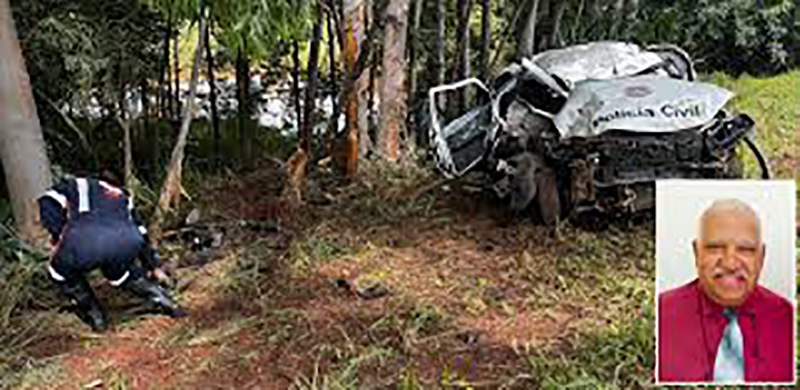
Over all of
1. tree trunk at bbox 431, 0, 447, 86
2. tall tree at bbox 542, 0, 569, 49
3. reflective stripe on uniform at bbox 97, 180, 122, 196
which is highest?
tall tree at bbox 542, 0, 569, 49

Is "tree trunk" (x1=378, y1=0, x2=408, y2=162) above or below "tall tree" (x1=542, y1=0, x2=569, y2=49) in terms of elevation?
below

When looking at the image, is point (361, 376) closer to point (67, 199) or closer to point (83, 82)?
point (67, 199)

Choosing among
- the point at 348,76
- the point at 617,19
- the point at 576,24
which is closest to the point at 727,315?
the point at 348,76

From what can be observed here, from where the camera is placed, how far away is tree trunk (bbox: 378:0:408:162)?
23.3 ft

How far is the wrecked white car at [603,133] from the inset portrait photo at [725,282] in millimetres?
2933

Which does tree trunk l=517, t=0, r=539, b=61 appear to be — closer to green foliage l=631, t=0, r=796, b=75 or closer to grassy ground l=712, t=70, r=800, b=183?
grassy ground l=712, t=70, r=800, b=183

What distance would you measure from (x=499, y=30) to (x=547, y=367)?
997cm

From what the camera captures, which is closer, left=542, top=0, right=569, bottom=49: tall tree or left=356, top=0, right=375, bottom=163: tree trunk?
left=356, top=0, right=375, bottom=163: tree trunk

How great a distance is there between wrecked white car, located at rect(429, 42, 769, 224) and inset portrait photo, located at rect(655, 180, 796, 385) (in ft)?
9.62

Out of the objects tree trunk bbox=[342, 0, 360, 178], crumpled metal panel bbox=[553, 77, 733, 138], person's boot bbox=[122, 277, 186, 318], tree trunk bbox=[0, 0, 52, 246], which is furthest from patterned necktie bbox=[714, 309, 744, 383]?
tree trunk bbox=[342, 0, 360, 178]

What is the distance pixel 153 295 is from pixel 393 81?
3.87 metres

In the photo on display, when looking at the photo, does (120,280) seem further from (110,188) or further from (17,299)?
(17,299)

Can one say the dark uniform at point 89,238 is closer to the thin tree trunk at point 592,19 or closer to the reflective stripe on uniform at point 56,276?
the reflective stripe on uniform at point 56,276

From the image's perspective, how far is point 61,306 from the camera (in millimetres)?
4617
